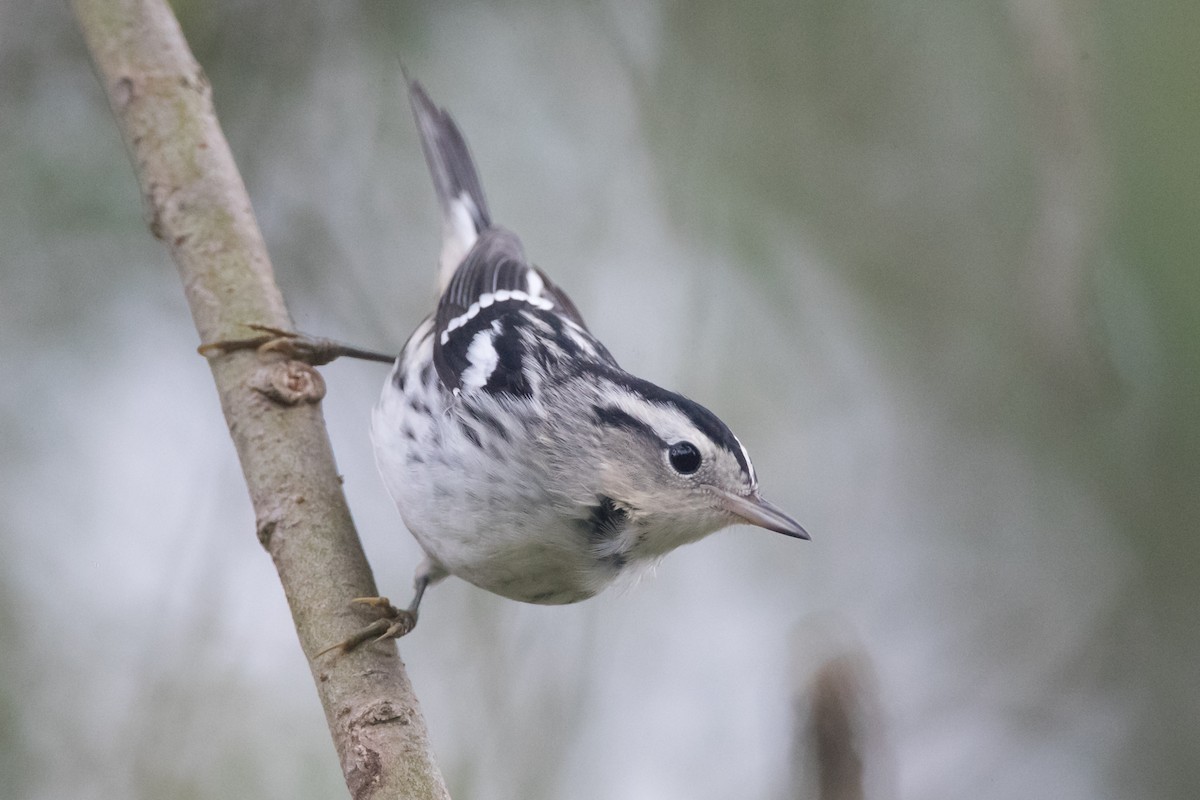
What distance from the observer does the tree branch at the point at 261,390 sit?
2459mm

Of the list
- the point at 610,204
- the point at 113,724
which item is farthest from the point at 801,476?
the point at 113,724

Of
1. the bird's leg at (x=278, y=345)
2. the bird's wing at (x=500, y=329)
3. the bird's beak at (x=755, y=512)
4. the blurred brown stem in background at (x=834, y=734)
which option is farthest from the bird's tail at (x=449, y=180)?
the blurred brown stem in background at (x=834, y=734)

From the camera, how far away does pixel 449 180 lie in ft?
14.6

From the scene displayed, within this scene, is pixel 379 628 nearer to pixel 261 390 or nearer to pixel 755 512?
pixel 261 390

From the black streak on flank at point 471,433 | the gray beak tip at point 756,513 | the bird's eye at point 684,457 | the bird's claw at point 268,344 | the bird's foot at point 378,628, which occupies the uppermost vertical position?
the bird's claw at point 268,344

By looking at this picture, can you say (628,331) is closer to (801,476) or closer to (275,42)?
(801,476)

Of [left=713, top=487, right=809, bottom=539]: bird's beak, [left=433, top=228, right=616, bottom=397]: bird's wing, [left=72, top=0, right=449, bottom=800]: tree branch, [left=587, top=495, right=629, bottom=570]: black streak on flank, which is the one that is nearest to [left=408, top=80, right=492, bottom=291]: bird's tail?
[left=433, top=228, right=616, bottom=397]: bird's wing

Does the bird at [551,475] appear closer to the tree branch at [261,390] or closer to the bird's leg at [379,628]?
the bird's leg at [379,628]

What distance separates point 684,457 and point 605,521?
10.2 inches

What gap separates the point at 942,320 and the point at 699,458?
319cm

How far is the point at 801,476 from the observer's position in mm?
5547

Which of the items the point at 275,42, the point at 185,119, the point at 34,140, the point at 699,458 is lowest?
the point at 699,458

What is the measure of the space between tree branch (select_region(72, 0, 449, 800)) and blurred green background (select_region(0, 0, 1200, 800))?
1499mm

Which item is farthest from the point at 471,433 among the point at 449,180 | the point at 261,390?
the point at 449,180
